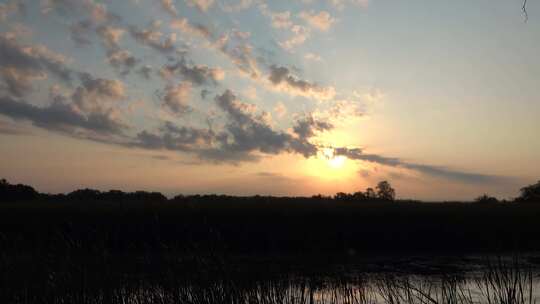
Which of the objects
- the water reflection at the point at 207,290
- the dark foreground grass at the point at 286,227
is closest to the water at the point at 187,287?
the water reflection at the point at 207,290

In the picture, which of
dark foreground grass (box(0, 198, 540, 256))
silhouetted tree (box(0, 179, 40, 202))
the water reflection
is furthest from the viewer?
silhouetted tree (box(0, 179, 40, 202))

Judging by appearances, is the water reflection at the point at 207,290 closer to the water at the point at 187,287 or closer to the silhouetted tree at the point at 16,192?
the water at the point at 187,287

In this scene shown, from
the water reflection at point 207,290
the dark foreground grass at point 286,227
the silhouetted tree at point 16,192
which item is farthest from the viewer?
the silhouetted tree at point 16,192

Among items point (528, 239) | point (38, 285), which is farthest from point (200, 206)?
point (38, 285)

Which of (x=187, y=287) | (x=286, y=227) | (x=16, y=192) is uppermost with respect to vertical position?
(x=16, y=192)

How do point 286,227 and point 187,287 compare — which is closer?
point 187,287

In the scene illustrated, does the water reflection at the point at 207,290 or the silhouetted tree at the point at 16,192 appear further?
the silhouetted tree at the point at 16,192

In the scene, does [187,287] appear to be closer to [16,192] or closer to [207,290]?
[207,290]

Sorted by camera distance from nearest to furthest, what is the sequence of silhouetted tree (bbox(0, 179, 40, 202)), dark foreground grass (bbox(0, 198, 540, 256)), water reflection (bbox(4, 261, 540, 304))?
water reflection (bbox(4, 261, 540, 304)), dark foreground grass (bbox(0, 198, 540, 256)), silhouetted tree (bbox(0, 179, 40, 202))

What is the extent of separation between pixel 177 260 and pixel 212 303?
837 millimetres

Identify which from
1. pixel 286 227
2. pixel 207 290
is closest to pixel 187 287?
pixel 207 290

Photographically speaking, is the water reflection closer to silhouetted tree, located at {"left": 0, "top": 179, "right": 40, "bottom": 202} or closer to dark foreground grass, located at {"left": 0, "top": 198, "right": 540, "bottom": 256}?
dark foreground grass, located at {"left": 0, "top": 198, "right": 540, "bottom": 256}

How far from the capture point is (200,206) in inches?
834

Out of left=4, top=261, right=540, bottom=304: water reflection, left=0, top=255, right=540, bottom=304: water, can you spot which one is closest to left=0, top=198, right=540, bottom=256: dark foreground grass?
left=0, top=255, right=540, bottom=304: water
